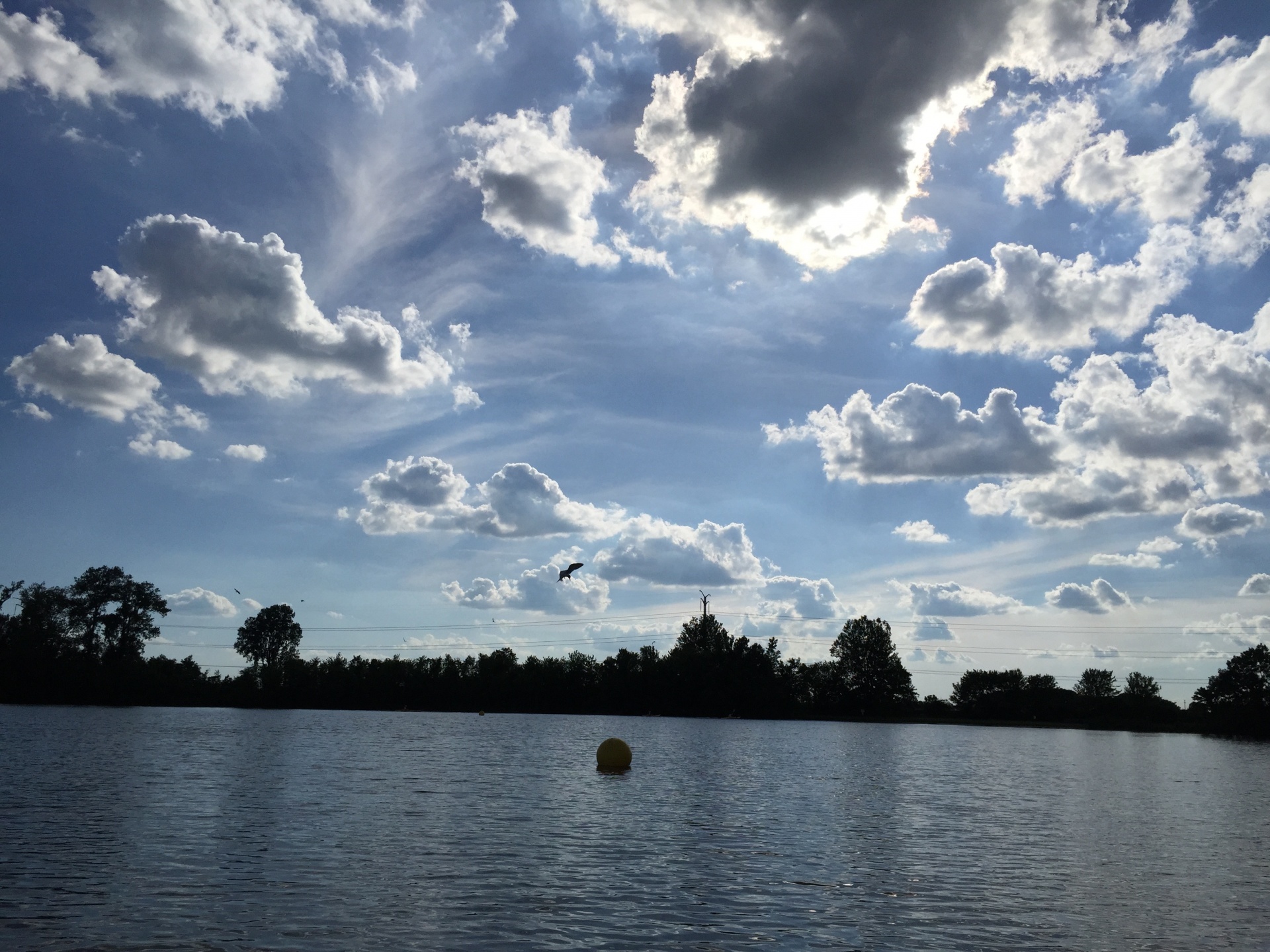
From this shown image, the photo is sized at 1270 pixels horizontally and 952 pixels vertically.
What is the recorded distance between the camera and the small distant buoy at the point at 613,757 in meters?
66.6

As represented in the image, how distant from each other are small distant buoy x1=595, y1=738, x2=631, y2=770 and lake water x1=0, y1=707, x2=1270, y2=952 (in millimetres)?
1798

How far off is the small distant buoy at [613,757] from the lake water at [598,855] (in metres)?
1.80

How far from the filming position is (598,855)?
32.7 m

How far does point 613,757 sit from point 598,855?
34729 mm

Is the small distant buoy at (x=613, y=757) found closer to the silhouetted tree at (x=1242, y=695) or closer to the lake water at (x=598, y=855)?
the lake water at (x=598, y=855)

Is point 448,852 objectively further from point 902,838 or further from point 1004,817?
point 1004,817

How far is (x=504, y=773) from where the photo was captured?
62.1m

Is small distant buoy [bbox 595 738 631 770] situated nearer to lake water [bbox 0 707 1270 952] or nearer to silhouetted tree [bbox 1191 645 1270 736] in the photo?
lake water [bbox 0 707 1270 952]

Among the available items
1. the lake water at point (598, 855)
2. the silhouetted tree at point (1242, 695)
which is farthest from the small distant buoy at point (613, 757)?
the silhouetted tree at point (1242, 695)

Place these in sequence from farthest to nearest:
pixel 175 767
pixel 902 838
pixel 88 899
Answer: pixel 175 767 < pixel 902 838 < pixel 88 899

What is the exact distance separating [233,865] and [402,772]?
32517mm

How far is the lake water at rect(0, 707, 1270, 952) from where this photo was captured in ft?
74.1

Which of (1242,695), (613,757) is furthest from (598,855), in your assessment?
(1242,695)

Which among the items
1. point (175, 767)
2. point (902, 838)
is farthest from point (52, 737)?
point (902, 838)
